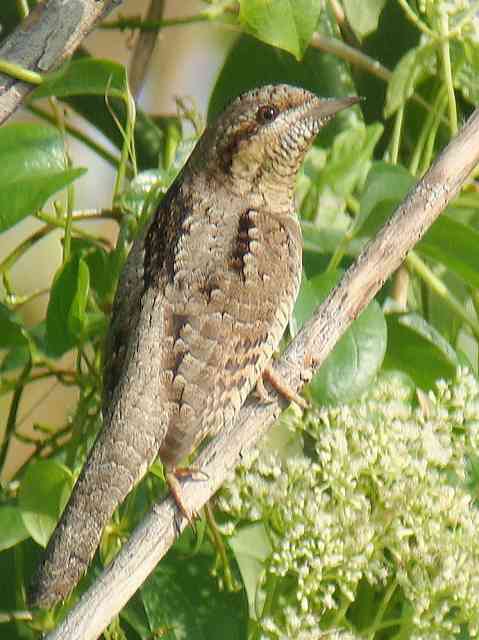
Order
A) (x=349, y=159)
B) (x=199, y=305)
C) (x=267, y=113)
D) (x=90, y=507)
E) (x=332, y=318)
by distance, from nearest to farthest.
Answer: (x=90, y=507) < (x=332, y=318) < (x=199, y=305) < (x=349, y=159) < (x=267, y=113)

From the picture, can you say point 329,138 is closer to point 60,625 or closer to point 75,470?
point 75,470

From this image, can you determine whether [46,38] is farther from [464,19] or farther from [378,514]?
[378,514]

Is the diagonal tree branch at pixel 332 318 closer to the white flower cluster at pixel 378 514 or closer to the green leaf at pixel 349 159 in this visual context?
the white flower cluster at pixel 378 514

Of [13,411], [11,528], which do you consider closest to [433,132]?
[13,411]

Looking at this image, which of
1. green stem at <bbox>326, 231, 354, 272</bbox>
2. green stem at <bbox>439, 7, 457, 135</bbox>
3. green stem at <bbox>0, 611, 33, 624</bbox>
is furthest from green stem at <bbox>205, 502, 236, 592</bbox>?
green stem at <bbox>439, 7, 457, 135</bbox>

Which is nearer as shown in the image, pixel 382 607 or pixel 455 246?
pixel 382 607

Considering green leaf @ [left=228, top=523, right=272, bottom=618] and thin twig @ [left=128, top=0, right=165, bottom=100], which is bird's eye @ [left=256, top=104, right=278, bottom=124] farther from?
green leaf @ [left=228, top=523, right=272, bottom=618]

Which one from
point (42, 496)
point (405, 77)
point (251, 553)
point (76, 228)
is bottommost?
point (251, 553)
